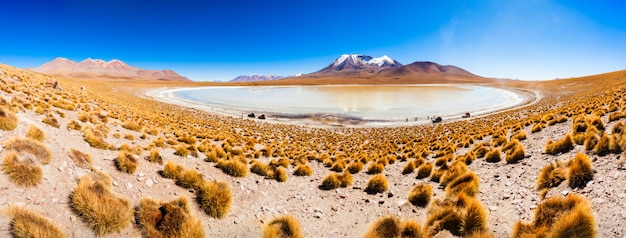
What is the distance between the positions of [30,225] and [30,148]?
2.61 m

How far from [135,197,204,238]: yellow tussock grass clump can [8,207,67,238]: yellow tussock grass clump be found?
976 millimetres

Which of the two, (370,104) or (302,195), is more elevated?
(302,195)

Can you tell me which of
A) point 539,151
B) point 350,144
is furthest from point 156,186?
point 350,144

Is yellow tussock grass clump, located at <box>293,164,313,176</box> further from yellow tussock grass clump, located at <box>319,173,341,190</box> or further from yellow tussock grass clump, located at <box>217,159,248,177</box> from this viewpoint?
yellow tussock grass clump, located at <box>217,159,248,177</box>

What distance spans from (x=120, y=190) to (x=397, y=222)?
557cm

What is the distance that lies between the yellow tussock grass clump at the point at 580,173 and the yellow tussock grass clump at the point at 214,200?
262 inches

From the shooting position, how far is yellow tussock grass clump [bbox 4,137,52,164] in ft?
15.7

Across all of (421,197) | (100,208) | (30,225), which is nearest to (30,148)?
(100,208)

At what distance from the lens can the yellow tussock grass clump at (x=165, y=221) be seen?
13.6 ft

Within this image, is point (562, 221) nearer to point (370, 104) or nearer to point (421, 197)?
point (421, 197)

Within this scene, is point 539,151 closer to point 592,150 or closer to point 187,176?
point 592,150

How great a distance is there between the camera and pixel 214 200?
5316 mm

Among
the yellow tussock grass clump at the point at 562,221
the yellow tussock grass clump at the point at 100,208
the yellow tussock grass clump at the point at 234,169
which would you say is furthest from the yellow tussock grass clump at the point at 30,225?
the yellow tussock grass clump at the point at 562,221

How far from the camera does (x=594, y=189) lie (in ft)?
14.0
